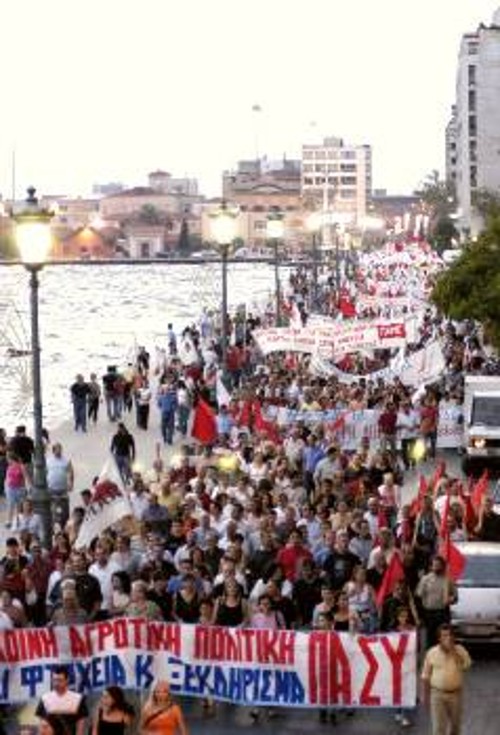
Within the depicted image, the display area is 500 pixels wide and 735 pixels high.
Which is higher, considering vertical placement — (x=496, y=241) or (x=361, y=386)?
(x=496, y=241)

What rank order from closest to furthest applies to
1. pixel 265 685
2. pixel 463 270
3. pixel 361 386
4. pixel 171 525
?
1. pixel 265 685
2. pixel 171 525
3. pixel 361 386
4. pixel 463 270

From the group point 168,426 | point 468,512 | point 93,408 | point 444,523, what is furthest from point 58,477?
point 93,408

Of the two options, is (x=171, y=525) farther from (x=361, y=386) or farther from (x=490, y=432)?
(x=361, y=386)

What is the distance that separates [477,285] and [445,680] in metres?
27.6

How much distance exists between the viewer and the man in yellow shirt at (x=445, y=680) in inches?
478

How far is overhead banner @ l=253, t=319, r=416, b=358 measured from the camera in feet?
108

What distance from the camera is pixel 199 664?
13266mm

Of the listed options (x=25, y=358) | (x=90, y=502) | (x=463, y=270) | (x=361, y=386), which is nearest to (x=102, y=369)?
(x=25, y=358)

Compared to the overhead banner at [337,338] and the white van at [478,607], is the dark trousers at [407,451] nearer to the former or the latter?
the overhead banner at [337,338]

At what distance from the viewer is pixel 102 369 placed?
73.6 m

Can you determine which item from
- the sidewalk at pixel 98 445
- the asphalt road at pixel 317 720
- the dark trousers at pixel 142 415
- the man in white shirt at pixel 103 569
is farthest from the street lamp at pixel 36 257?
the dark trousers at pixel 142 415

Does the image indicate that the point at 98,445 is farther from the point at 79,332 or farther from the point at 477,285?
the point at 79,332

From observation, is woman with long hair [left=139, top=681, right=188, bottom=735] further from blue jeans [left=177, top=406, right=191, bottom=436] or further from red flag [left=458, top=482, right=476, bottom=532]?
blue jeans [left=177, top=406, right=191, bottom=436]

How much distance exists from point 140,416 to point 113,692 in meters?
23.7
